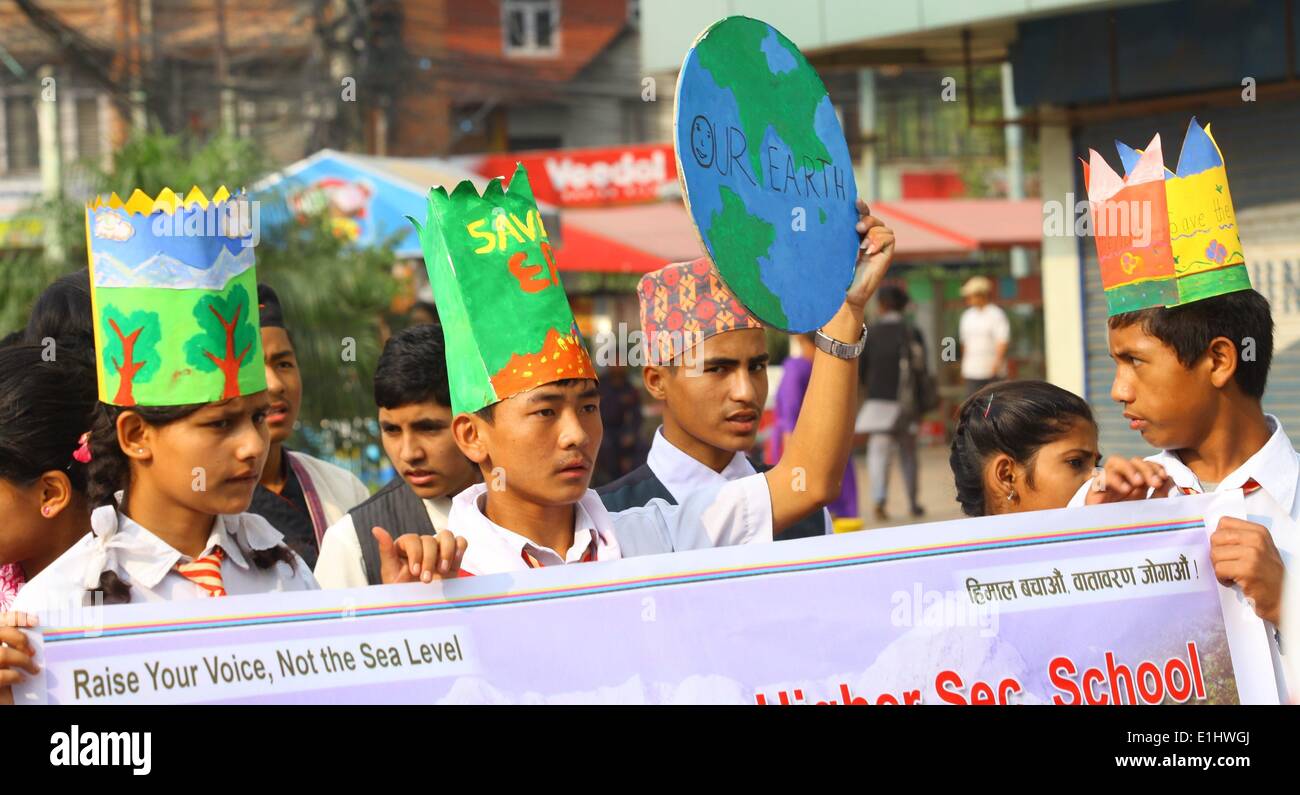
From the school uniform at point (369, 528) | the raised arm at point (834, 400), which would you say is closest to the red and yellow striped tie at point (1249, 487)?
the raised arm at point (834, 400)

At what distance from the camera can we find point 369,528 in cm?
353

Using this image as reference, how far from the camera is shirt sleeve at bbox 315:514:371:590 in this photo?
335 centimetres

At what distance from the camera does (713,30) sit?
254 centimetres

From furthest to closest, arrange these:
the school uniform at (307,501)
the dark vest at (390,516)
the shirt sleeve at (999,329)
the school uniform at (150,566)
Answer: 1. the shirt sleeve at (999,329)
2. the school uniform at (307,501)
3. the dark vest at (390,516)
4. the school uniform at (150,566)

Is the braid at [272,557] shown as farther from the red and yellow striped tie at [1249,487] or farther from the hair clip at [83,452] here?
the red and yellow striped tie at [1249,487]

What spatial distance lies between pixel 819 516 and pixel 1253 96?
5.85m

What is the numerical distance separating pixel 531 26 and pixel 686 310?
27.6 meters

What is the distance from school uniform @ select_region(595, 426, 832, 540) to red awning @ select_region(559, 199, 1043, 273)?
29.9 ft

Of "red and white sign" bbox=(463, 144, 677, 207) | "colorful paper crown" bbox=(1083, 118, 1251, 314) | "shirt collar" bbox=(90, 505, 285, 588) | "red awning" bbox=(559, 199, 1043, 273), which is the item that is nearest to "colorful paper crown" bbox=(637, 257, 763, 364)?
"colorful paper crown" bbox=(1083, 118, 1251, 314)

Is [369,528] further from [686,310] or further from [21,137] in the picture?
[21,137]

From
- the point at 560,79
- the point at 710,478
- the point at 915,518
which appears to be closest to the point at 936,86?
the point at 560,79

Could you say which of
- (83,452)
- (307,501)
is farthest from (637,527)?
(307,501)

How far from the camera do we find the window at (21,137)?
2631 cm

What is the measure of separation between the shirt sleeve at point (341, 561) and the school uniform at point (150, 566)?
0.40m
